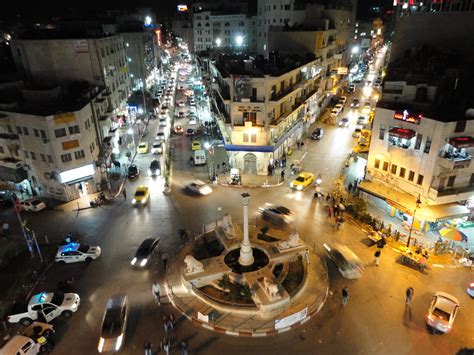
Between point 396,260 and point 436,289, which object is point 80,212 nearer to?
point 396,260

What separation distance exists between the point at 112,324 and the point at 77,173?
22.4 meters

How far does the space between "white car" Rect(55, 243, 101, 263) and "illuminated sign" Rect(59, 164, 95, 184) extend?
1119cm

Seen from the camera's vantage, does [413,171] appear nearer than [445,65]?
Yes

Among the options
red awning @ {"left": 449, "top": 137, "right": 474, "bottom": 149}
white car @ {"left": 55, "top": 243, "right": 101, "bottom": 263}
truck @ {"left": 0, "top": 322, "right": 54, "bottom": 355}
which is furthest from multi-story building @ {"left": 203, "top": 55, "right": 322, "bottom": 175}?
truck @ {"left": 0, "top": 322, "right": 54, "bottom": 355}

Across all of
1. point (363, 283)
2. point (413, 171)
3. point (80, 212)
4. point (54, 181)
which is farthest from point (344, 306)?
point (54, 181)

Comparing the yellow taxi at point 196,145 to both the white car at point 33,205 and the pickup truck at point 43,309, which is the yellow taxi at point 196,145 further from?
the pickup truck at point 43,309

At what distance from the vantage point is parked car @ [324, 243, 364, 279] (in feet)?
88.4

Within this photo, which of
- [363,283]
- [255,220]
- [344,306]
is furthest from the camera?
[255,220]

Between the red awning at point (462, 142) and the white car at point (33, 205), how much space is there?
41742 millimetres

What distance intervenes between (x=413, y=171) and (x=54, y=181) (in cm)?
3870

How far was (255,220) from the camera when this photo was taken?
116 ft

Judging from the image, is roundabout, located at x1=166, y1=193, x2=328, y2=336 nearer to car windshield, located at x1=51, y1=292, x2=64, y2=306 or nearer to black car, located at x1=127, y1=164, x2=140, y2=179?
car windshield, located at x1=51, y1=292, x2=64, y2=306

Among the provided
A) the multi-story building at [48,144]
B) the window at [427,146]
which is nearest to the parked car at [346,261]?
the window at [427,146]

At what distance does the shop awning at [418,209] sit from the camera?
30.9 metres
